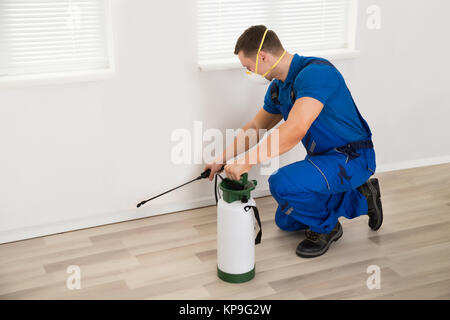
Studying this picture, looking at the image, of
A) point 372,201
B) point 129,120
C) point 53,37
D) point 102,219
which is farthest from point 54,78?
point 372,201

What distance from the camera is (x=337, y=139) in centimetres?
274

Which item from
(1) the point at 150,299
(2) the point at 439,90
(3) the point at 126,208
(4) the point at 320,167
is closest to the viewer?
(1) the point at 150,299

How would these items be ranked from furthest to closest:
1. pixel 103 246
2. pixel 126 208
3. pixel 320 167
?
1. pixel 126 208
2. pixel 103 246
3. pixel 320 167

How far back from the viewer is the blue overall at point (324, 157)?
2.66 metres

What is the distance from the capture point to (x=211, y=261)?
2725mm

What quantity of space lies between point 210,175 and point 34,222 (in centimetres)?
95

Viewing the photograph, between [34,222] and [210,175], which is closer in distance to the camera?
[210,175]

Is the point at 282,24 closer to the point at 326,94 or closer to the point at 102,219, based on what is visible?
the point at 326,94

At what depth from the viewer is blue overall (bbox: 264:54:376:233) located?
266 centimetres

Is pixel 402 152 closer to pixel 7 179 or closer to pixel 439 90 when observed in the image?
pixel 439 90

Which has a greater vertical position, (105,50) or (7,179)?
(105,50)

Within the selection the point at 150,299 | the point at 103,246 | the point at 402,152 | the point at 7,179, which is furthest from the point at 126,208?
the point at 402,152

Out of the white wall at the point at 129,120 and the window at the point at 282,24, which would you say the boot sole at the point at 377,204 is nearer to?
the white wall at the point at 129,120

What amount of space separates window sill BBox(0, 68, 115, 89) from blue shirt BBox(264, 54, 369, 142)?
85cm
